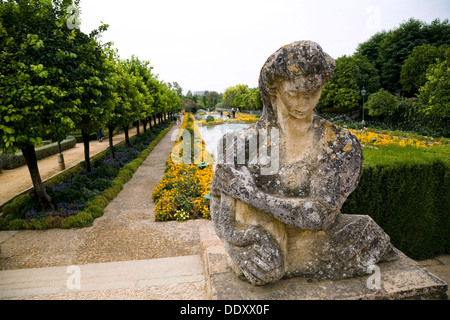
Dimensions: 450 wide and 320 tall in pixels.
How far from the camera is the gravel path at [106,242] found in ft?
19.2

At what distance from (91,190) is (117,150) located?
8112 mm

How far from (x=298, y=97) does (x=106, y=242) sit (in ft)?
19.2

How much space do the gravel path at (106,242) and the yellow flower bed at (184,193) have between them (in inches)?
14.7

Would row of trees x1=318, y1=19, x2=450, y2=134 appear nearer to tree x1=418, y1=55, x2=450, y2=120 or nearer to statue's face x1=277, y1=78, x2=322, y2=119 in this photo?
tree x1=418, y1=55, x2=450, y2=120

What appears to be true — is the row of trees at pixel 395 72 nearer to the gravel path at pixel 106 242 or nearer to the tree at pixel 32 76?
the gravel path at pixel 106 242

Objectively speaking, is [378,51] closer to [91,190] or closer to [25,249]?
[91,190]

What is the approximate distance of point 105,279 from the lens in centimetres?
482

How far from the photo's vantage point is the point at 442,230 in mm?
5570

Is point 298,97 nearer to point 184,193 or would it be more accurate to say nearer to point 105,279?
point 105,279

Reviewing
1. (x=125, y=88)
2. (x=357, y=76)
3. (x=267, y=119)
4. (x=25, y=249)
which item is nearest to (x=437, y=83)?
(x=357, y=76)

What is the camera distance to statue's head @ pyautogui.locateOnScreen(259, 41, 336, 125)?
8.31 ft

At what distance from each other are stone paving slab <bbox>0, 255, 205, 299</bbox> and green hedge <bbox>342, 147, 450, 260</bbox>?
10.4 ft

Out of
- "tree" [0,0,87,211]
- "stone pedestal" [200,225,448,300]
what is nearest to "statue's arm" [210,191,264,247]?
"stone pedestal" [200,225,448,300]

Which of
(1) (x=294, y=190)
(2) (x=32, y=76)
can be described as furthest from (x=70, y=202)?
(1) (x=294, y=190)
